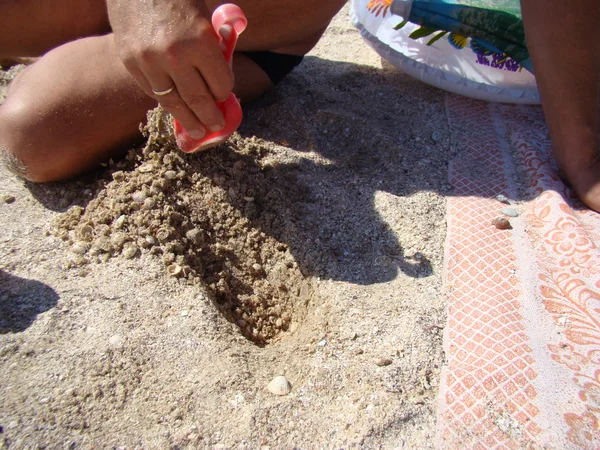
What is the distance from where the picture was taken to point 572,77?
4.53 feet

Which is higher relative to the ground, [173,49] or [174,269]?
[173,49]

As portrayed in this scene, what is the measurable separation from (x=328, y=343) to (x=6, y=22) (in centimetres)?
134

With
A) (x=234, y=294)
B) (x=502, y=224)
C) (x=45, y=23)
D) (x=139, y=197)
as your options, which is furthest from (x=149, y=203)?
Answer: (x=502, y=224)

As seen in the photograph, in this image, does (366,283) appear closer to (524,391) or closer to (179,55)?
(524,391)

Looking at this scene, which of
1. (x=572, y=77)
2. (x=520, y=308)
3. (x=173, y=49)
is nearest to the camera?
(x=173, y=49)

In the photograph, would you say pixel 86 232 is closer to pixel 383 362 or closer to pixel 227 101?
pixel 227 101

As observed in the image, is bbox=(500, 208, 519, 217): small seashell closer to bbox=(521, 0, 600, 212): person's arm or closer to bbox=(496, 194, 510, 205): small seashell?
bbox=(496, 194, 510, 205): small seashell

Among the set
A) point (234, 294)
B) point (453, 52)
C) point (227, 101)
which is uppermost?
point (227, 101)

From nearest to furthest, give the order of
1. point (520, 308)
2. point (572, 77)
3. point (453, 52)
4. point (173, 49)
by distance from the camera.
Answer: point (173, 49), point (520, 308), point (572, 77), point (453, 52)

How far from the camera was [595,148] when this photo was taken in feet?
4.48

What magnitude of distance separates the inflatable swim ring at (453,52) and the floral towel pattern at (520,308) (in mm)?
273

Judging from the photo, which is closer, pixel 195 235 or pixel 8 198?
pixel 195 235

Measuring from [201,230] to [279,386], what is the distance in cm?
45

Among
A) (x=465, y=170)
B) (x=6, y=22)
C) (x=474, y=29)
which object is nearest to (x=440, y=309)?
(x=465, y=170)
